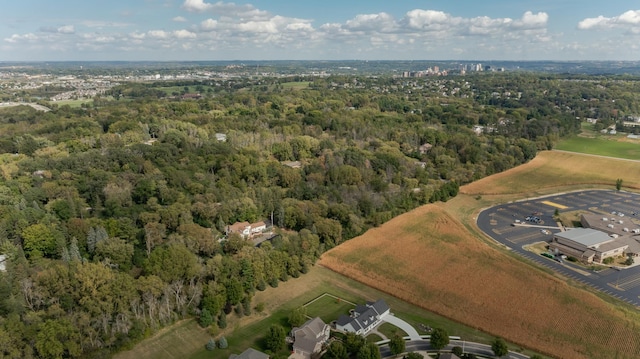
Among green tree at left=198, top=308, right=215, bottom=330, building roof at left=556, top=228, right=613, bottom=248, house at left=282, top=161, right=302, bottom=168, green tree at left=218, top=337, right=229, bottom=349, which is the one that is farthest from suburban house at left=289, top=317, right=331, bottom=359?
house at left=282, top=161, right=302, bottom=168

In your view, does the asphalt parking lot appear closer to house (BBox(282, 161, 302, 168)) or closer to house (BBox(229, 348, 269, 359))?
house (BBox(282, 161, 302, 168))

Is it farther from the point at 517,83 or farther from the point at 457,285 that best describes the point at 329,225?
the point at 517,83

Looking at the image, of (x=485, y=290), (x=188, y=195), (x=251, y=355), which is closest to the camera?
(x=251, y=355)

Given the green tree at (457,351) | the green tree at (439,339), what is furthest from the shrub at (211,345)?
the green tree at (457,351)

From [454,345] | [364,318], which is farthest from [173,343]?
[454,345]

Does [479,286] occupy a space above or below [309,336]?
below

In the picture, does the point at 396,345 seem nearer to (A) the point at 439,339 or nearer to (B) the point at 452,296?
(A) the point at 439,339

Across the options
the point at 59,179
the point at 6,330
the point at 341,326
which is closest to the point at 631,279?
the point at 341,326

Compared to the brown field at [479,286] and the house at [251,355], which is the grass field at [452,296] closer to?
the brown field at [479,286]
